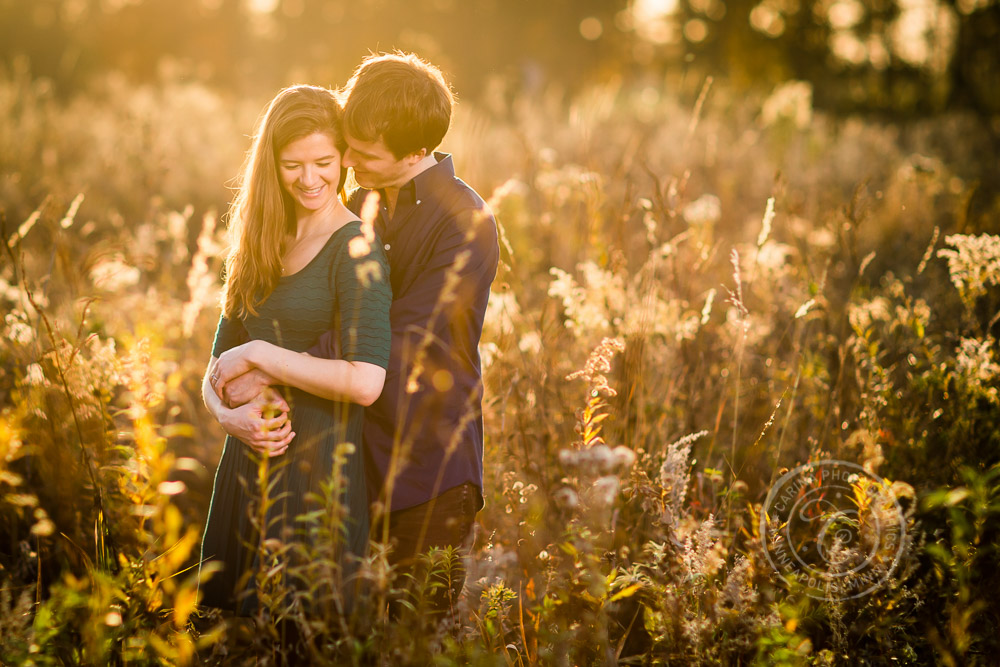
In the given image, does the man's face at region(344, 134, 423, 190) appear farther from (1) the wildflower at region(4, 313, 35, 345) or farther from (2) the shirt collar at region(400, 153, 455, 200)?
(1) the wildflower at region(4, 313, 35, 345)

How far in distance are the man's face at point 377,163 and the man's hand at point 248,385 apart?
71cm

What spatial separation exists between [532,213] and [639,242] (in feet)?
4.43

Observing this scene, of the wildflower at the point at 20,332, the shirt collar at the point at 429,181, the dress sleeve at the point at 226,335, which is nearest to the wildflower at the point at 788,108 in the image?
the shirt collar at the point at 429,181

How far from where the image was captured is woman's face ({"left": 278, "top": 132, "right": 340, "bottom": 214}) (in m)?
1.97

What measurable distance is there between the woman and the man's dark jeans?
125 millimetres

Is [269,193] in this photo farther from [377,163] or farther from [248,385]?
Result: [248,385]

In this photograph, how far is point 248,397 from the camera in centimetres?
193

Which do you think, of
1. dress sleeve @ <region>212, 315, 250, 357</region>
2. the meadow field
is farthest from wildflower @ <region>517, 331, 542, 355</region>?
dress sleeve @ <region>212, 315, 250, 357</region>

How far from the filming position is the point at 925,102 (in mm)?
18531

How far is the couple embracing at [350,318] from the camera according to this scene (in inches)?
75.7

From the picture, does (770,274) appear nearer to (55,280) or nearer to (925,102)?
(55,280)

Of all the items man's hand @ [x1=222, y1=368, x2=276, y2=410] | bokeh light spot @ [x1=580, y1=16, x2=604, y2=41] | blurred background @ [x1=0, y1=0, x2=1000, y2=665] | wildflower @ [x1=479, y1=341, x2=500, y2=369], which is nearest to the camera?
blurred background @ [x1=0, y1=0, x2=1000, y2=665]

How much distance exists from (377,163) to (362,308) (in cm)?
51

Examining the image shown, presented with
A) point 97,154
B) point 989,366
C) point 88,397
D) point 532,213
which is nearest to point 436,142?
point 88,397
